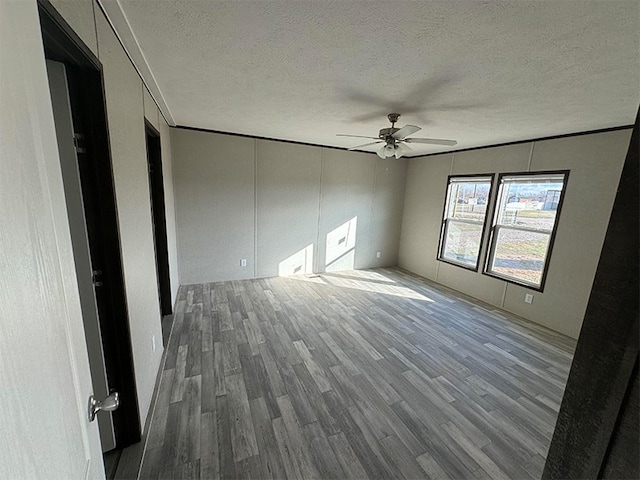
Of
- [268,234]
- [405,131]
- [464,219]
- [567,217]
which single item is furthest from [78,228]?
[464,219]

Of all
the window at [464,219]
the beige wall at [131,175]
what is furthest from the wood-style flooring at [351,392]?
the window at [464,219]

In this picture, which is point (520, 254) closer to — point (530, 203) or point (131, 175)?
point (530, 203)

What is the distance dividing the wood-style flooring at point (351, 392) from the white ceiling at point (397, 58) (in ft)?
8.01

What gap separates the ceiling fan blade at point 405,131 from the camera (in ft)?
7.66

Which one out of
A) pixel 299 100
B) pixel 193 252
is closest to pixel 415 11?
pixel 299 100

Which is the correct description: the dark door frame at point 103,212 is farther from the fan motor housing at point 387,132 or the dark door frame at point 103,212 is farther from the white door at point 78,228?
the fan motor housing at point 387,132

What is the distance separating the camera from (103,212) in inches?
52.9

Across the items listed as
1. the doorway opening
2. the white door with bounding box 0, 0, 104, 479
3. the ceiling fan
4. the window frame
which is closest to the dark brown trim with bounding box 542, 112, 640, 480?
the white door with bounding box 0, 0, 104, 479

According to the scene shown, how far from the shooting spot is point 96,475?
761 millimetres

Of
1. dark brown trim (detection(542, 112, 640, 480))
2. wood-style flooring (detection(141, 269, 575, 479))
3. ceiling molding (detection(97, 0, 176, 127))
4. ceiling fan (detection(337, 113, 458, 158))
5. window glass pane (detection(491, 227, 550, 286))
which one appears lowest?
wood-style flooring (detection(141, 269, 575, 479))

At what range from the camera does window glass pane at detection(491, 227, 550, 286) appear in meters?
3.55

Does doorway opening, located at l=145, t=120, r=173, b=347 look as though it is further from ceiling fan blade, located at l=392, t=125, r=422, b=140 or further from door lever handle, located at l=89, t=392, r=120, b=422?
ceiling fan blade, located at l=392, t=125, r=422, b=140

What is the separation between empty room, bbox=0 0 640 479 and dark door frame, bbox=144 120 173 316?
3 centimetres

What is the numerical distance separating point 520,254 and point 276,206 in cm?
382
